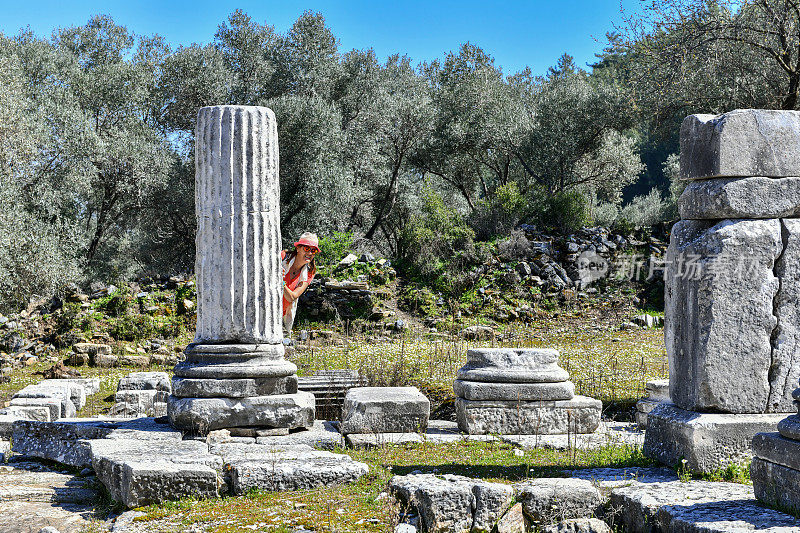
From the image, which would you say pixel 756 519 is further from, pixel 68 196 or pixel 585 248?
pixel 68 196

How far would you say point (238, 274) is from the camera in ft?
23.2

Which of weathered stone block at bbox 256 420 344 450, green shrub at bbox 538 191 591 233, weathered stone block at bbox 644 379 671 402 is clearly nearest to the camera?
weathered stone block at bbox 256 420 344 450

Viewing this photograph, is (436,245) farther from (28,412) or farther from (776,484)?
(776,484)

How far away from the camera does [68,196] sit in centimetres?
1958

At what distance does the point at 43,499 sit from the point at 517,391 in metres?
4.37

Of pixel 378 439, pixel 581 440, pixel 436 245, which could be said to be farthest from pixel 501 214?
pixel 378 439

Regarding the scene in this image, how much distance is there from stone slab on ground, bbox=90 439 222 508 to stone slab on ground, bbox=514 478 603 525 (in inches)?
86.1

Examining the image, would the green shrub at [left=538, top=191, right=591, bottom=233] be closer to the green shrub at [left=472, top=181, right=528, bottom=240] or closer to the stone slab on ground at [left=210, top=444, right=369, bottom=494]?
the green shrub at [left=472, top=181, right=528, bottom=240]

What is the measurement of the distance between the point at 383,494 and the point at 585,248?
625 inches

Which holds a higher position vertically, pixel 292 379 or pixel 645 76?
pixel 645 76

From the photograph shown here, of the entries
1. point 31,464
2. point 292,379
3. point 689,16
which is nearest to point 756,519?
point 292,379

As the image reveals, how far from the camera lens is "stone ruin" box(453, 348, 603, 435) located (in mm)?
7395

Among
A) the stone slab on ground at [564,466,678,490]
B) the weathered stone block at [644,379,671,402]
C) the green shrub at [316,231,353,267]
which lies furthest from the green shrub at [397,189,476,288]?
the stone slab on ground at [564,466,678,490]

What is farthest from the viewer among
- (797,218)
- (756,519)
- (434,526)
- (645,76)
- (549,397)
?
(645,76)
